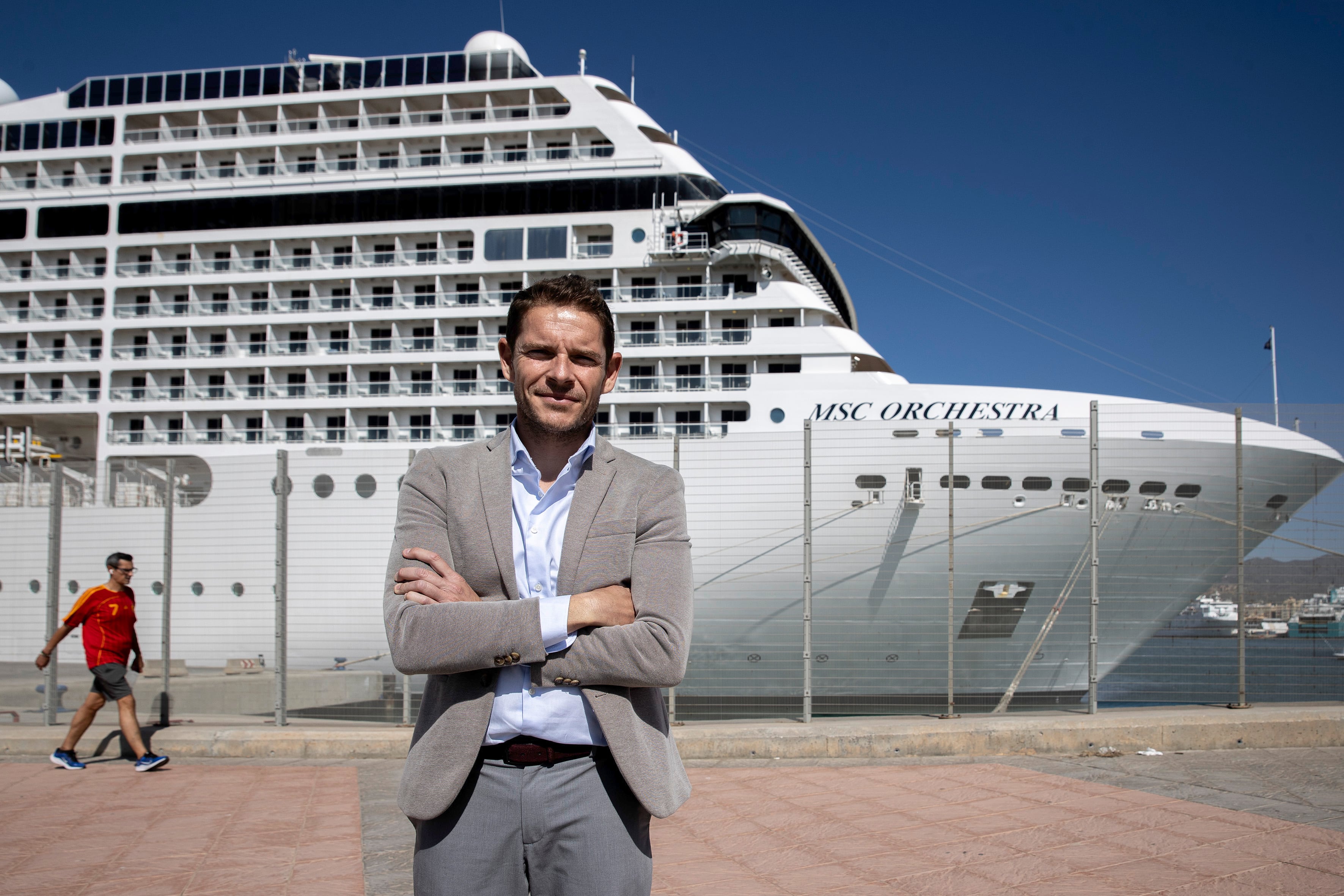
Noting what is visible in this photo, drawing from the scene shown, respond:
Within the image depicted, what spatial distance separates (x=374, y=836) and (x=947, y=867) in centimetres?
259

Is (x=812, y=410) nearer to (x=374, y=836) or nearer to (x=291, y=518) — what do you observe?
(x=291, y=518)

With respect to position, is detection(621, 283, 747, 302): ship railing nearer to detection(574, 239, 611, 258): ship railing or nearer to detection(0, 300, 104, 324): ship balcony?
detection(574, 239, 611, 258): ship railing

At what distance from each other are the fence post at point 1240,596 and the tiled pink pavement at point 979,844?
2486mm

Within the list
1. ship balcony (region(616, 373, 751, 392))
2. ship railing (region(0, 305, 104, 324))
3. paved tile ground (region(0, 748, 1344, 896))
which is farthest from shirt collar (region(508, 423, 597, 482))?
ship railing (region(0, 305, 104, 324))

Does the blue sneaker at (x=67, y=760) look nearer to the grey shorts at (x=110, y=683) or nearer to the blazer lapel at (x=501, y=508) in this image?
the grey shorts at (x=110, y=683)

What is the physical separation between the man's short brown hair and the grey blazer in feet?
0.82

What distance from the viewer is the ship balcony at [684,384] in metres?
16.0

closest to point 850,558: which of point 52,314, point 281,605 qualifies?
point 281,605

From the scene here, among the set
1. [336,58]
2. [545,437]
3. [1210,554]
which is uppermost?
[336,58]

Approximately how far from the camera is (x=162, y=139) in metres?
21.0

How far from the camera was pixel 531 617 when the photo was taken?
5.74 feet

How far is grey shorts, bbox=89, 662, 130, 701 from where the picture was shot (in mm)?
6051

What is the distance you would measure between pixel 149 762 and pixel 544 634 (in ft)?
17.7

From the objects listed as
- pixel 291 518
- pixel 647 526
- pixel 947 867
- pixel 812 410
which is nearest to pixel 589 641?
pixel 647 526
